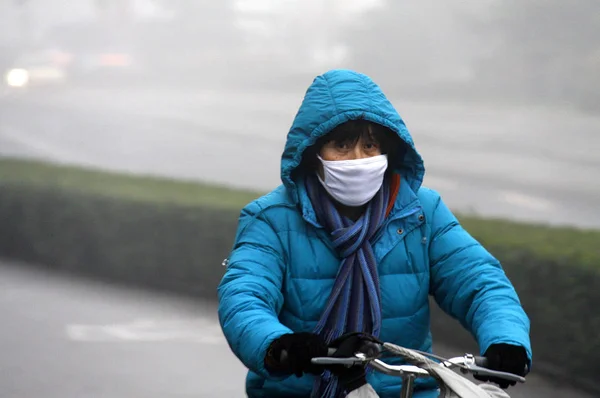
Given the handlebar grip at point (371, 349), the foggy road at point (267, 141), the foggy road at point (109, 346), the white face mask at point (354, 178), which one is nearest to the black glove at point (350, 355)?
the handlebar grip at point (371, 349)

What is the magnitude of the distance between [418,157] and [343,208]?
0.94ft

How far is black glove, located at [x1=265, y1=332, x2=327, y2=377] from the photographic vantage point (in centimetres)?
241

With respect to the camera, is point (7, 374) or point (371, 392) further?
point (7, 374)

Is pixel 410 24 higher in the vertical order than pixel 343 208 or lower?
higher

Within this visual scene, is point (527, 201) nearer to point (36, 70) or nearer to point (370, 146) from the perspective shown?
point (370, 146)

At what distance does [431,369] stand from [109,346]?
16.5 feet

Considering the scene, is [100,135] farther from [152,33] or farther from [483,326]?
[483,326]

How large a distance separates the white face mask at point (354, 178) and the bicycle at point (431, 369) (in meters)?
0.57

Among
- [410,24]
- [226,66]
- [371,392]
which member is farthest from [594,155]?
[371,392]

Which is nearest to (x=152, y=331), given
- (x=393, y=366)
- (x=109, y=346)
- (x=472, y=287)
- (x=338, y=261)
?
(x=109, y=346)

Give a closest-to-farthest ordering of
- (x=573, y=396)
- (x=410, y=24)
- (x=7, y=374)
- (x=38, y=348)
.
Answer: (x=573, y=396) < (x=7, y=374) < (x=38, y=348) < (x=410, y=24)

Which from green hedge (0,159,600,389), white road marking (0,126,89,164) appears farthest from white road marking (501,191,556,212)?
white road marking (0,126,89,164)

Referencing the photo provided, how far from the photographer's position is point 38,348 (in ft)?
22.9

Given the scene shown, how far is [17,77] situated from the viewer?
9531 millimetres
